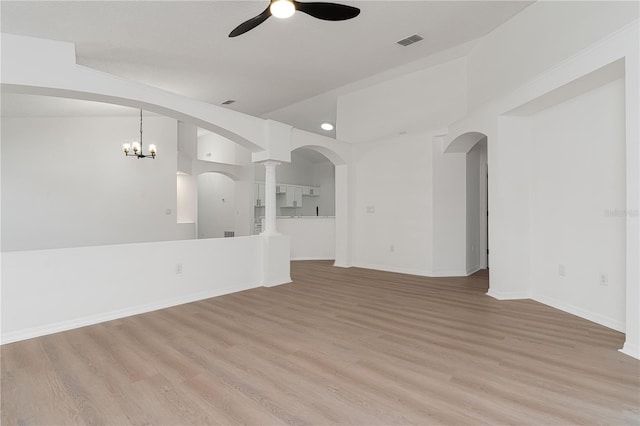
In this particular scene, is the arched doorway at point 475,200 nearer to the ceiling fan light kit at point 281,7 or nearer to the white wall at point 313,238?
the white wall at point 313,238

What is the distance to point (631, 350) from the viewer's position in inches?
108

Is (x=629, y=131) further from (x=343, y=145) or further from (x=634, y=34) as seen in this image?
(x=343, y=145)

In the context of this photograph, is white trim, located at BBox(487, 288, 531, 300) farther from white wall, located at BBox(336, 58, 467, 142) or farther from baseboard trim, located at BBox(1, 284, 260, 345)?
baseboard trim, located at BBox(1, 284, 260, 345)

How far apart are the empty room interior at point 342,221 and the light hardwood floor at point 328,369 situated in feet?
0.07

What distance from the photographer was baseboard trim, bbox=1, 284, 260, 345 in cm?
315

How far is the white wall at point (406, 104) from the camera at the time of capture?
5.83 m

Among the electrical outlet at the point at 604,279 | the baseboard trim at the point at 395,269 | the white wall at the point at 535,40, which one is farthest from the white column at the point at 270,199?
the electrical outlet at the point at 604,279

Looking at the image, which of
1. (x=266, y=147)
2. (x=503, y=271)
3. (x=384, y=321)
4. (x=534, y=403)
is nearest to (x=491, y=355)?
(x=534, y=403)

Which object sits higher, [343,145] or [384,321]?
[343,145]

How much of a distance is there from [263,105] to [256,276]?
390 centimetres

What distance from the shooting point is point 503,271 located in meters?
4.57

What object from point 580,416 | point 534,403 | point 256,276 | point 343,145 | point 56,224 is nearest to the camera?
point 580,416

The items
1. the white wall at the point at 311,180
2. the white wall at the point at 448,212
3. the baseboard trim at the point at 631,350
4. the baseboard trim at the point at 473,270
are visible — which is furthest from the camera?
the white wall at the point at 311,180

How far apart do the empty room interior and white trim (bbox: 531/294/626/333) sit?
2cm
